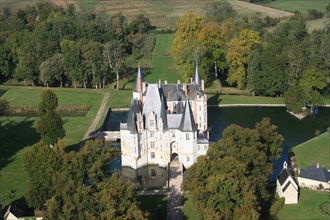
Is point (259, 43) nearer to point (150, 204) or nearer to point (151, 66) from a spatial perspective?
point (151, 66)

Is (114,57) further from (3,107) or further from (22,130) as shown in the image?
(22,130)

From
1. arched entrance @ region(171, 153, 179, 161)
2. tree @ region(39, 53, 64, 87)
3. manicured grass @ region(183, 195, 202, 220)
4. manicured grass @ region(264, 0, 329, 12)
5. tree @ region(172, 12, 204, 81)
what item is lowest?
manicured grass @ region(183, 195, 202, 220)

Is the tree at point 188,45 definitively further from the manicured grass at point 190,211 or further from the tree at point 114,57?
the manicured grass at point 190,211

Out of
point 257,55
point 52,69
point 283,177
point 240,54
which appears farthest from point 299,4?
point 283,177

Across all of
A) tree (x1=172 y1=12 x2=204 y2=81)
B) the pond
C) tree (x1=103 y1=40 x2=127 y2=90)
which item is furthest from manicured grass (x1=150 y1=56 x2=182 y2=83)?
the pond

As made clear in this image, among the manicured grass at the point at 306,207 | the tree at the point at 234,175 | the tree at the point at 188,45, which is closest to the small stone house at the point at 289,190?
the manicured grass at the point at 306,207

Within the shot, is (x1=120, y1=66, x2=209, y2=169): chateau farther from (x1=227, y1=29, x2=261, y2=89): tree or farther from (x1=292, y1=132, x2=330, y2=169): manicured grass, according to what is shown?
(x1=227, y1=29, x2=261, y2=89): tree

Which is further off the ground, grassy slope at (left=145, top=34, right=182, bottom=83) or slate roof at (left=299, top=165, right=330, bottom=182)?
grassy slope at (left=145, top=34, right=182, bottom=83)
